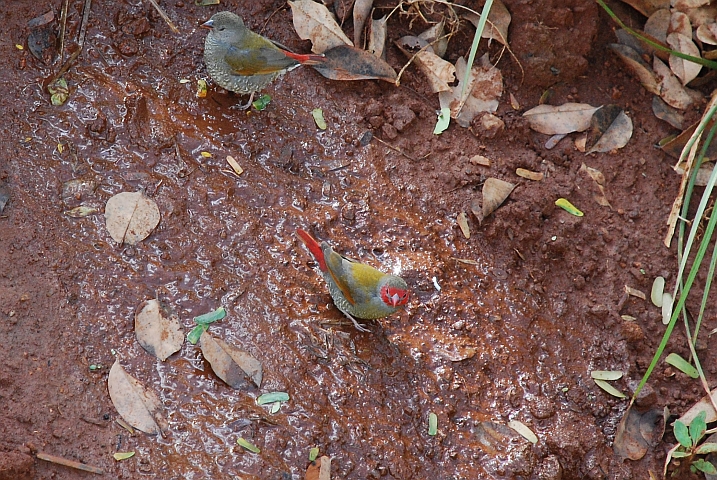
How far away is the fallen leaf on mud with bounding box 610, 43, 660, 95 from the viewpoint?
173 inches

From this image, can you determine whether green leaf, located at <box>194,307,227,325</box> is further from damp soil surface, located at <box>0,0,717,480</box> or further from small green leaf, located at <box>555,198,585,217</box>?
small green leaf, located at <box>555,198,585,217</box>

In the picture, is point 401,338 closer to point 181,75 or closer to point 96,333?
point 96,333

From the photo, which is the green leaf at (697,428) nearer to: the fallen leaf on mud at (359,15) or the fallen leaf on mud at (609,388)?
the fallen leaf on mud at (609,388)

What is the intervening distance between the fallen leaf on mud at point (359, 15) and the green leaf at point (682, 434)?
9.45 feet

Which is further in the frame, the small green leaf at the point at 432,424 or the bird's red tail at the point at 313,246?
the bird's red tail at the point at 313,246

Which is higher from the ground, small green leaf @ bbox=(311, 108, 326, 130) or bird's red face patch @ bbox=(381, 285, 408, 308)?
small green leaf @ bbox=(311, 108, 326, 130)

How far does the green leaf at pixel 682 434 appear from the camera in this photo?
11.3 ft

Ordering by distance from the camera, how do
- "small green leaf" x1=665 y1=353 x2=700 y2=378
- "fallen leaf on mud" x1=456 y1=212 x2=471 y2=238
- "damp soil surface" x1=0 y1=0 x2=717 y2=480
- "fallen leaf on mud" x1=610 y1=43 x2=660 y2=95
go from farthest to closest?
"fallen leaf on mud" x1=610 y1=43 x2=660 y2=95, "fallen leaf on mud" x1=456 y1=212 x2=471 y2=238, "small green leaf" x1=665 y1=353 x2=700 y2=378, "damp soil surface" x1=0 y1=0 x2=717 y2=480

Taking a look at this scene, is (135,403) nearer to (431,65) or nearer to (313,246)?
(313,246)

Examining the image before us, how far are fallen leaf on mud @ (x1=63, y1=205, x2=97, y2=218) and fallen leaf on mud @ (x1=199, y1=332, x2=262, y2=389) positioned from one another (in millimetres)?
960

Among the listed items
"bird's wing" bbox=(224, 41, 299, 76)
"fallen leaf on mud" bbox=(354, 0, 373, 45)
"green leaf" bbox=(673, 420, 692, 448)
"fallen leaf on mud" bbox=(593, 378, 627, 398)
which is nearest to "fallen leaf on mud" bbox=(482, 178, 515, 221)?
"fallen leaf on mud" bbox=(593, 378, 627, 398)

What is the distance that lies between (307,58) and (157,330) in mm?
1866

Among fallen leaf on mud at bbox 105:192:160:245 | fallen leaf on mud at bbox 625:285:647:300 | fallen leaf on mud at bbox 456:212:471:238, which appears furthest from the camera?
fallen leaf on mud at bbox 456:212:471:238

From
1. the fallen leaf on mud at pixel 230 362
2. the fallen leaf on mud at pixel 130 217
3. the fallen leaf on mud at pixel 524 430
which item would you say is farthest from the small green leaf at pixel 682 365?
the fallen leaf on mud at pixel 130 217
